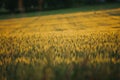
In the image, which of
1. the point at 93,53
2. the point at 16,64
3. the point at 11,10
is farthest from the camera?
the point at 11,10

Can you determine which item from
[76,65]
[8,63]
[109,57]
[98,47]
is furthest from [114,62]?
[8,63]

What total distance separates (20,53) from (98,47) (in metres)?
2.61

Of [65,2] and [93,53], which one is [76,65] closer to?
[93,53]

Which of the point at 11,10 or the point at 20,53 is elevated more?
the point at 20,53

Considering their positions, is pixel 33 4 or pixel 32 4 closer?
pixel 32 4

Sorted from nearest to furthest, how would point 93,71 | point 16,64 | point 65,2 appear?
1. point 93,71
2. point 16,64
3. point 65,2

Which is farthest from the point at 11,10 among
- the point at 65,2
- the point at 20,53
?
the point at 20,53

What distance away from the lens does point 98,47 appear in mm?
6816

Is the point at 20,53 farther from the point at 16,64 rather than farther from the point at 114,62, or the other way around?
the point at 114,62

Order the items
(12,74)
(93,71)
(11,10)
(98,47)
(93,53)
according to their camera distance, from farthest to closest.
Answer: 1. (11,10)
2. (98,47)
3. (93,53)
4. (12,74)
5. (93,71)

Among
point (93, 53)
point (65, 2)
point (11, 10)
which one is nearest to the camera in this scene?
point (93, 53)

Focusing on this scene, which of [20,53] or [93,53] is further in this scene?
[20,53]

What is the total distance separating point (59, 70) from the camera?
4.66 metres

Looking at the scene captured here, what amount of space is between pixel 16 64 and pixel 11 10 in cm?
5703
